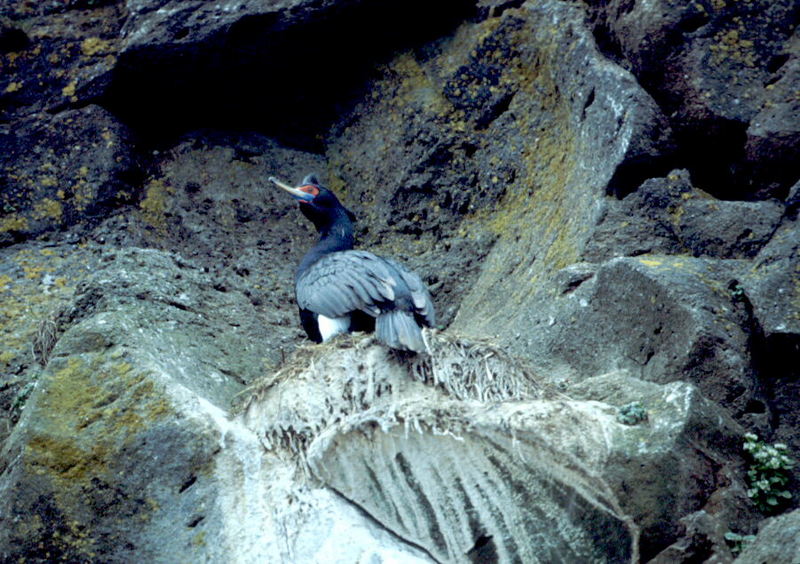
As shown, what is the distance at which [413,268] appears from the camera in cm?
698

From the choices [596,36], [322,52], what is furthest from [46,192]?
[596,36]

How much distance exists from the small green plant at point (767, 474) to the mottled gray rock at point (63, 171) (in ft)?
14.7

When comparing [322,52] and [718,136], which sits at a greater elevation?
[718,136]

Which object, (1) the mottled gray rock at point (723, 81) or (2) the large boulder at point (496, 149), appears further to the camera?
(2) the large boulder at point (496, 149)

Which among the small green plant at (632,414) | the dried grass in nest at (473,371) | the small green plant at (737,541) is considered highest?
the small green plant at (632,414)

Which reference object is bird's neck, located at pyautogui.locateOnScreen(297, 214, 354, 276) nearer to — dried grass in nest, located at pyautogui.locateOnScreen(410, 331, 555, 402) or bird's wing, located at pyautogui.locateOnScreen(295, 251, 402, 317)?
bird's wing, located at pyautogui.locateOnScreen(295, 251, 402, 317)

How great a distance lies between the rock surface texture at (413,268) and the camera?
4.49 m

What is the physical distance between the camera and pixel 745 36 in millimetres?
6434

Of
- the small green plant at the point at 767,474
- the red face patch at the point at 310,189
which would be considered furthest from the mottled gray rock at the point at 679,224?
the red face patch at the point at 310,189

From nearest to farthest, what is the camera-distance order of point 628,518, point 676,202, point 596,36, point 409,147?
point 628,518
point 676,202
point 596,36
point 409,147

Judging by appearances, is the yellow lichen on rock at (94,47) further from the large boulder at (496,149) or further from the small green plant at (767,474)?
the small green plant at (767,474)

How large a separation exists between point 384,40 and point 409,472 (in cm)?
414

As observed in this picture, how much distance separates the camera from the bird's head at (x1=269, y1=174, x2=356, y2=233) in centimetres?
682

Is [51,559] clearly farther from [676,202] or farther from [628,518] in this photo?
[676,202]
